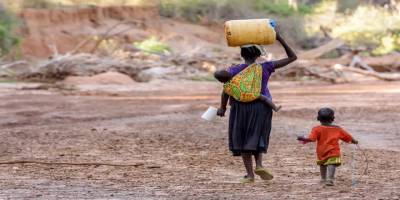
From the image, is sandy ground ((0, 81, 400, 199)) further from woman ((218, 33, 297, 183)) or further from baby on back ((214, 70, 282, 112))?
baby on back ((214, 70, 282, 112))

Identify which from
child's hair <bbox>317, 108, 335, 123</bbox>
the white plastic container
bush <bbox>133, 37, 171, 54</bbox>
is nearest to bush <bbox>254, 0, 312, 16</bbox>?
bush <bbox>133, 37, 171, 54</bbox>

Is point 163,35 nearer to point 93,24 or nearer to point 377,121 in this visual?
point 93,24

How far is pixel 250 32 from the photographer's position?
8.04m

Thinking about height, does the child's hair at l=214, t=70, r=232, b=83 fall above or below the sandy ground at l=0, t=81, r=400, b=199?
above

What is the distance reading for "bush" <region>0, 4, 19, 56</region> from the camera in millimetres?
38375

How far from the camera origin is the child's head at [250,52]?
8203 millimetres

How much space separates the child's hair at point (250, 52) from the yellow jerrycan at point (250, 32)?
12 cm

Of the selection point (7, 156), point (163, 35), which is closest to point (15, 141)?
point (7, 156)

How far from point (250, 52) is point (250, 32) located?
25 centimetres

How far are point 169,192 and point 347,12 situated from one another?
51040mm

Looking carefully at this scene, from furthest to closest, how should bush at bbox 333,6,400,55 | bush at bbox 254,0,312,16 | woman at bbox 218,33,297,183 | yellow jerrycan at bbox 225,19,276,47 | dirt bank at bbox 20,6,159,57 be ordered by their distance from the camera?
bush at bbox 254,0,312,16 < bush at bbox 333,6,400,55 < dirt bank at bbox 20,6,159,57 < woman at bbox 218,33,297,183 < yellow jerrycan at bbox 225,19,276,47

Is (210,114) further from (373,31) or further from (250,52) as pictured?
(373,31)

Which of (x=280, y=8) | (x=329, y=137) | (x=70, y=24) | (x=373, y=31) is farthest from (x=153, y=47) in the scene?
(x=329, y=137)

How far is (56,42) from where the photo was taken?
44562 mm
